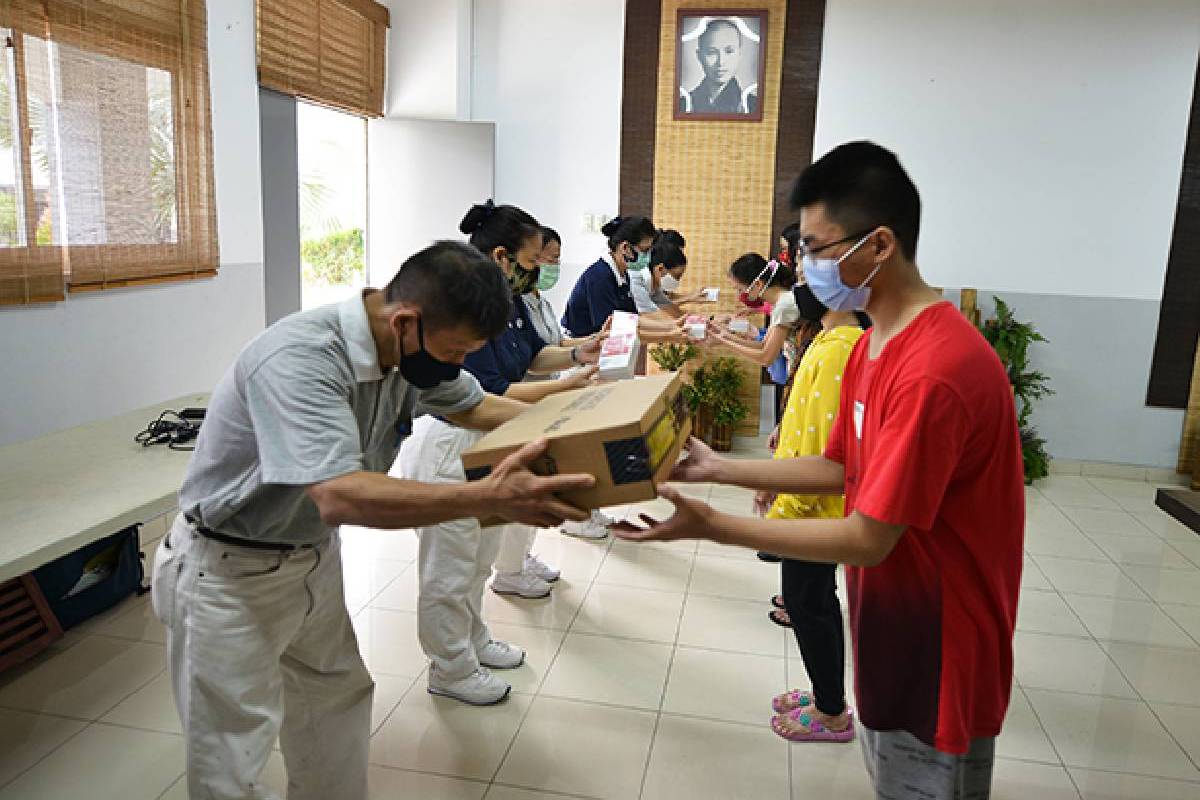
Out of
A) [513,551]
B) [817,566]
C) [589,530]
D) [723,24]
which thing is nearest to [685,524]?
[817,566]

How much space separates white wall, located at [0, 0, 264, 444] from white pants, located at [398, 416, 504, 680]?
1.71 metres

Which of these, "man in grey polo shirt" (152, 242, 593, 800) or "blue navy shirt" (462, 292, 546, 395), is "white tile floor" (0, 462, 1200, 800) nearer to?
"man in grey polo shirt" (152, 242, 593, 800)

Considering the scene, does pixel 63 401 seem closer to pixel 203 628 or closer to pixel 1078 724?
pixel 203 628

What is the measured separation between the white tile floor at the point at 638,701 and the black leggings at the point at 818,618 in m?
0.22

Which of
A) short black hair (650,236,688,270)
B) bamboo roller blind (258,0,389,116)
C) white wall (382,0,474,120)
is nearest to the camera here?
bamboo roller blind (258,0,389,116)

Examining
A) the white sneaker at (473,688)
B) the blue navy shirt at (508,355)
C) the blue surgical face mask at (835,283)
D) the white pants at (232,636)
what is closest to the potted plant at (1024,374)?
the blue navy shirt at (508,355)

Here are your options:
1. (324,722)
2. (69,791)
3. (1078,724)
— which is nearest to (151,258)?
(69,791)

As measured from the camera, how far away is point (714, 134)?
615 centimetres

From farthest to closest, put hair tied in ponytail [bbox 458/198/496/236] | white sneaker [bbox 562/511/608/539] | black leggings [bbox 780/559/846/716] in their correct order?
1. white sneaker [bbox 562/511/608/539]
2. hair tied in ponytail [bbox 458/198/496/236]
3. black leggings [bbox 780/559/846/716]

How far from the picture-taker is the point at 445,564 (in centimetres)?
266

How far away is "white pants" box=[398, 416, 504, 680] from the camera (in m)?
2.59

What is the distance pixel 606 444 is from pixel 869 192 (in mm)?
622

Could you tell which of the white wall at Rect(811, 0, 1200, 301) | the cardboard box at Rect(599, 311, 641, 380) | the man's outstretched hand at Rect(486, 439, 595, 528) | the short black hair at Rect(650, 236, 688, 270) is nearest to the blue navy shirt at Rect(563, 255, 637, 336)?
the short black hair at Rect(650, 236, 688, 270)

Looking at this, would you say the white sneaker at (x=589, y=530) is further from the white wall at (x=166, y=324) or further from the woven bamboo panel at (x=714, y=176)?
the woven bamboo panel at (x=714, y=176)
